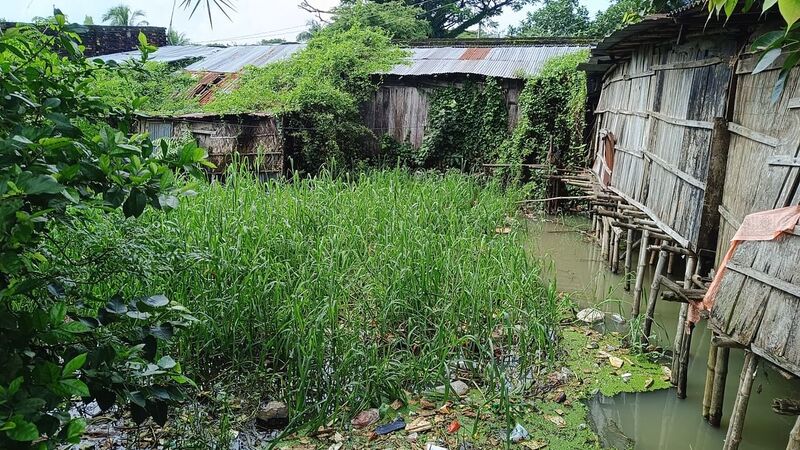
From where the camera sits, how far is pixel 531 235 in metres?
8.67

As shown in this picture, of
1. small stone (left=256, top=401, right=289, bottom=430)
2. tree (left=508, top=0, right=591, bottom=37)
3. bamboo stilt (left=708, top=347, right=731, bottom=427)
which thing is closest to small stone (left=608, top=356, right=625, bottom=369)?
bamboo stilt (left=708, top=347, right=731, bottom=427)

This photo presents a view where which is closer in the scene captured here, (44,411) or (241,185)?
(44,411)

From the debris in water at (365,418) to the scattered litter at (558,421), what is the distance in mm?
1195

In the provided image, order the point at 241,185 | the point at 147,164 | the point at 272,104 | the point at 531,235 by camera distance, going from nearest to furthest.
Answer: the point at 147,164, the point at 241,185, the point at 531,235, the point at 272,104

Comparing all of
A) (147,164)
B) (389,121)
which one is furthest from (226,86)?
(147,164)

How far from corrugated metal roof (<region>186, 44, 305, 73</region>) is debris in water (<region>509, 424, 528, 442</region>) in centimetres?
1349

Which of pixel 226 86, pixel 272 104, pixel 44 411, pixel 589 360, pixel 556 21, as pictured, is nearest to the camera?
pixel 44 411

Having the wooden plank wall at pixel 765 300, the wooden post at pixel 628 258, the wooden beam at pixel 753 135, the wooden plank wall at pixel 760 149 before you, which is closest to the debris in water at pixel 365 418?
the wooden plank wall at pixel 765 300

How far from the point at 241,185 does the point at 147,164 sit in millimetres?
4426

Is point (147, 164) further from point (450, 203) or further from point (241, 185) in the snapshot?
point (450, 203)

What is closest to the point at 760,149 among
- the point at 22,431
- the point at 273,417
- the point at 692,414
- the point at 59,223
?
the point at 692,414

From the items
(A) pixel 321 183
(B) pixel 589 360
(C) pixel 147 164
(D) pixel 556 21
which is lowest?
(B) pixel 589 360

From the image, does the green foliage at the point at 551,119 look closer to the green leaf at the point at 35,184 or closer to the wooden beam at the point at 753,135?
the wooden beam at the point at 753,135

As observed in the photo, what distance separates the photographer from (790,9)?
914 mm
